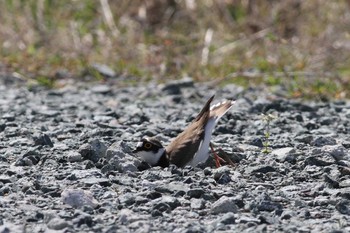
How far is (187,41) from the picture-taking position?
13.0 metres

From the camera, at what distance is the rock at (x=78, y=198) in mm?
5746

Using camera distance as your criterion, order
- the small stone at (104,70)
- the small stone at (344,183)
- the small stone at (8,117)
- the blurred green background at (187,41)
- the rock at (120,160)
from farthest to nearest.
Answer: the small stone at (104,70)
the blurred green background at (187,41)
the small stone at (8,117)
the rock at (120,160)
the small stone at (344,183)

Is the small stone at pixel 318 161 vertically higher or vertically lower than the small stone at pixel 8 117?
lower

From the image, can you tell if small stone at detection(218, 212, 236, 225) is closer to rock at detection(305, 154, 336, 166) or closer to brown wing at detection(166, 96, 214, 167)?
rock at detection(305, 154, 336, 166)

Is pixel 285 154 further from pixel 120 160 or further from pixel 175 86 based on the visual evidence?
pixel 175 86

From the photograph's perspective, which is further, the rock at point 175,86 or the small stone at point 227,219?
the rock at point 175,86

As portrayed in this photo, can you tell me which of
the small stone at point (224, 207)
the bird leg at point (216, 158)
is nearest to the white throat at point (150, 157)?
the bird leg at point (216, 158)

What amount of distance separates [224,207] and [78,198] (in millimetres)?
877

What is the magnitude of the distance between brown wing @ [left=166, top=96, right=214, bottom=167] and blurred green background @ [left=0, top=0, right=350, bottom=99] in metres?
3.15

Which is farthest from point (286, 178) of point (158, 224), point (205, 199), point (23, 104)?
point (23, 104)

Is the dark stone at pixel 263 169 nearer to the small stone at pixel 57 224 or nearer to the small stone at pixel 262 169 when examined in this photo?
the small stone at pixel 262 169

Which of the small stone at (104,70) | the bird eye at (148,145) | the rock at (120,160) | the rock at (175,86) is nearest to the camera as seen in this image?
the rock at (120,160)

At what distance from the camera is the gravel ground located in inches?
217

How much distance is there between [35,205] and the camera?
5.80 metres
